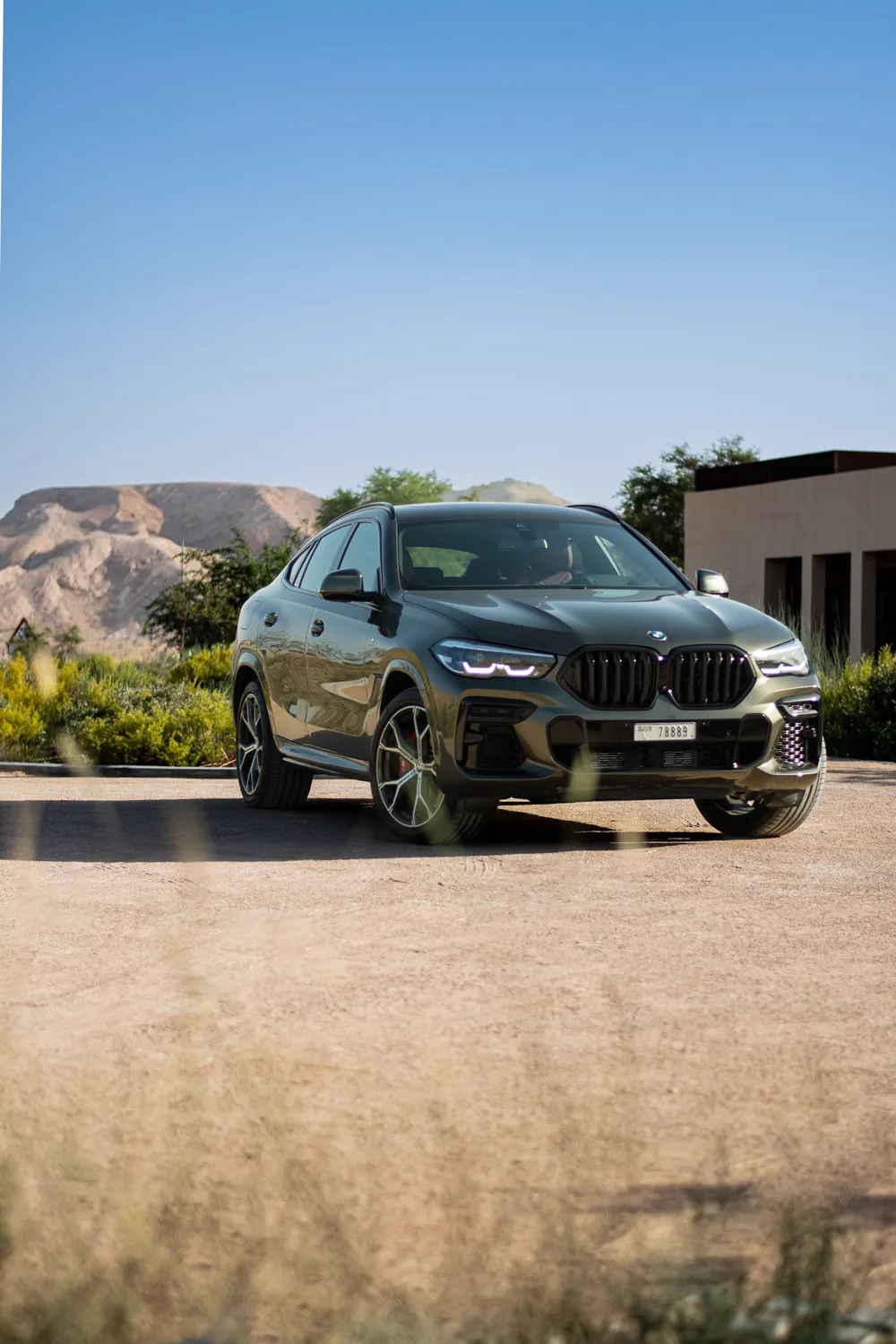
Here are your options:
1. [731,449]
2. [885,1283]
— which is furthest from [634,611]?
[731,449]

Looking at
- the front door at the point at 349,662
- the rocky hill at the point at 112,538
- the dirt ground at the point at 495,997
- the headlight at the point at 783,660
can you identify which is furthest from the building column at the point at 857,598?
the rocky hill at the point at 112,538

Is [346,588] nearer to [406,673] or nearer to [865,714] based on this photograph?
[406,673]

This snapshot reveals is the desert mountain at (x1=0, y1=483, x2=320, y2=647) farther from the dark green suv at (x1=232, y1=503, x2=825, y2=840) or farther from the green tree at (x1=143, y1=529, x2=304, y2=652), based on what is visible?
the dark green suv at (x1=232, y1=503, x2=825, y2=840)

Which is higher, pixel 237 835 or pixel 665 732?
pixel 665 732

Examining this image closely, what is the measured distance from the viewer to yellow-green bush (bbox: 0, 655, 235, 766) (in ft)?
54.0

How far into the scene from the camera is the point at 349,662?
10445mm

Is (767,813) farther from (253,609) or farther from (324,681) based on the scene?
(253,609)

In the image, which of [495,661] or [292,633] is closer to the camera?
[495,661]

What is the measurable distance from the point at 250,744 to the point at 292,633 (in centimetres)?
113

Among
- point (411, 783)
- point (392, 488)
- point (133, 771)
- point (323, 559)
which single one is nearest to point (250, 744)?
point (323, 559)

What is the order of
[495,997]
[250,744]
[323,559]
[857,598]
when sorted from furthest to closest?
[857,598] → [250,744] → [323,559] → [495,997]

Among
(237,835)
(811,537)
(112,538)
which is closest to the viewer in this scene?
(237,835)

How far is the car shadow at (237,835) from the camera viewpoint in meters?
9.21

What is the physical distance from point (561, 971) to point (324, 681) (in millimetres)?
5012
